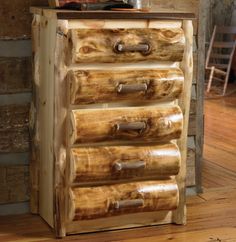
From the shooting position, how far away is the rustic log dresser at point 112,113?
228 cm

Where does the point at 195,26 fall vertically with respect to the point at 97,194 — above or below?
above

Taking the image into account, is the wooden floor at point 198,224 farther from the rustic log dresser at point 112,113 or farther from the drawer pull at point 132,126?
the drawer pull at point 132,126

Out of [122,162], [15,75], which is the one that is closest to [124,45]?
[122,162]

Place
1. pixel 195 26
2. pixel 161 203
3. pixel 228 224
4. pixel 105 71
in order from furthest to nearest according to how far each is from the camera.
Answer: pixel 195 26 < pixel 228 224 < pixel 161 203 < pixel 105 71

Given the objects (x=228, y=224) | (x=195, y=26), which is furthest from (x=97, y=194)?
(x=195, y=26)

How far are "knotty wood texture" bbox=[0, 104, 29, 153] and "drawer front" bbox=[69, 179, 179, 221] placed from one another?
47 cm

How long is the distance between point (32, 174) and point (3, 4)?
787mm

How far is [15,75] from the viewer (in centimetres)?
263

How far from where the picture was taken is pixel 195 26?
2904mm

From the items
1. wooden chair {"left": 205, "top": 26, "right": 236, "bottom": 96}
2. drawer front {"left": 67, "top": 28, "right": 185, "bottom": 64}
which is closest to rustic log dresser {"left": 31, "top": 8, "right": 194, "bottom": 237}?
drawer front {"left": 67, "top": 28, "right": 185, "bottom": 64}

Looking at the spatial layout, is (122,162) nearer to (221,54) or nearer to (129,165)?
(129,165)

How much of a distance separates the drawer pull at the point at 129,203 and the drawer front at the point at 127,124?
26cm

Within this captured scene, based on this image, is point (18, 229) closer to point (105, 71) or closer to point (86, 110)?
point (86, 110)

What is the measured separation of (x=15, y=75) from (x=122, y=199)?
756 millimetres
